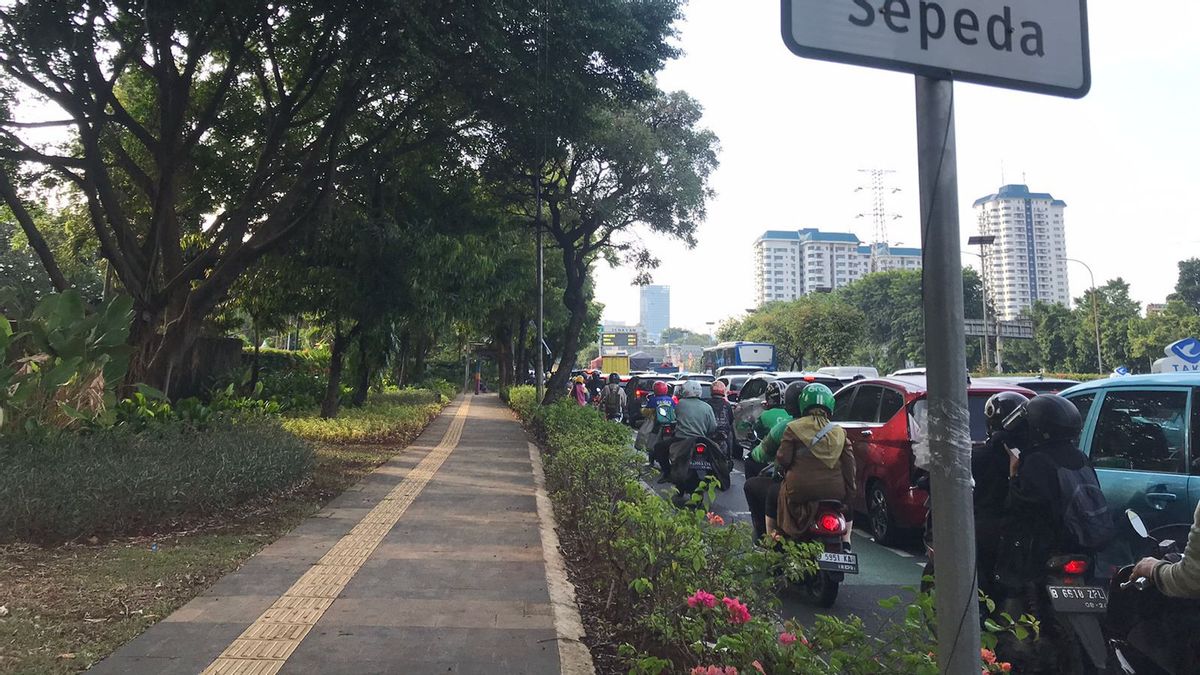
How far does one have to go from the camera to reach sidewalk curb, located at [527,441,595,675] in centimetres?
388

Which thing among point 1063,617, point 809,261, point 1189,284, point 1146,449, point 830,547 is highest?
point 809,261

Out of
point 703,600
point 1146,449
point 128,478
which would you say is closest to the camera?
point 703,600

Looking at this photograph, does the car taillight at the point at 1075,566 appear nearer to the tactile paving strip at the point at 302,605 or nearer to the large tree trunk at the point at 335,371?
the tactile paving strip at the point at 302,605

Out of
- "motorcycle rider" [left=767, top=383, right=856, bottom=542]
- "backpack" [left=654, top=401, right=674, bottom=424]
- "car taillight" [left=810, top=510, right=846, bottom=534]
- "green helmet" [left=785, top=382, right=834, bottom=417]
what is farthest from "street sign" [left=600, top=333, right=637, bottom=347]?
"car taillight" [left=810, top=510, right=846, bottom=534]

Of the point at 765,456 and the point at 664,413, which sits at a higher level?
the point at 664,413

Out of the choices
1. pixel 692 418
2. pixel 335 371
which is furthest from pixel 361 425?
pixel 692 418

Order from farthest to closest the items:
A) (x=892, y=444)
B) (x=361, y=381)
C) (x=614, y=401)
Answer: (x=361, y=381), (x=614, y=401), (x=892, y=444)

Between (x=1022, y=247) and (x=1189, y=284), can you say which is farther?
(x=1022, y=247)

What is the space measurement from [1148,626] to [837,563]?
7.75ft

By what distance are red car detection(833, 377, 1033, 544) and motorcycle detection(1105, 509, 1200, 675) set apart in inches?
122

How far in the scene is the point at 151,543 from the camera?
243 inches

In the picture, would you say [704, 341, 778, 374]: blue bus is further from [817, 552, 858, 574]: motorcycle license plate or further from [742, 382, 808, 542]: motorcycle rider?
[817, 552, 858, 574]: motorcycle license plate

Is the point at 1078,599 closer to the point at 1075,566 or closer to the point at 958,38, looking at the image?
the point at 1075,566

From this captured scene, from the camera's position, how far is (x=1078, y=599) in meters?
3.15
